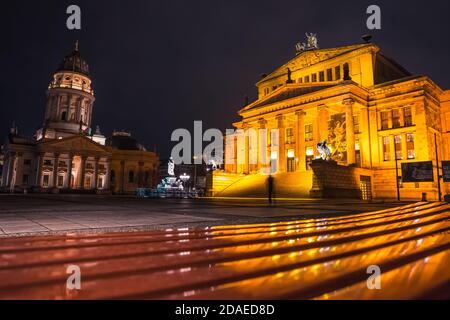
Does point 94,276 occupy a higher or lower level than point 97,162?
lower

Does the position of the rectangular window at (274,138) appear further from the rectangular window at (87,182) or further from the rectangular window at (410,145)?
the rectangular window at (87,182)

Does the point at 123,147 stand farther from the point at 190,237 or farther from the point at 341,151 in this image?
the point at 190,237

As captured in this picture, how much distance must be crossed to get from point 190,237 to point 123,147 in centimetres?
9019

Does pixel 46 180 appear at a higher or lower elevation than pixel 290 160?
lower

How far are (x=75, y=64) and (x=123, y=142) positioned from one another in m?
26.8

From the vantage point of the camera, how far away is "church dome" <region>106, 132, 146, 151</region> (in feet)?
290

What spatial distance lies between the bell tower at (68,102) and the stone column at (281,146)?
58433 millimetres

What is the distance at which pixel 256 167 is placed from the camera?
42125mm

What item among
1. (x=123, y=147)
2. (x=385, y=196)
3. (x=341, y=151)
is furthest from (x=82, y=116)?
(x=385, y=196)

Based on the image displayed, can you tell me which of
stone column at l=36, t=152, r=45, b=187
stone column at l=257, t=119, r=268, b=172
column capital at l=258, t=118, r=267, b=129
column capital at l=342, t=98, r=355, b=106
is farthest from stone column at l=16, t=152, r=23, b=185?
column capital at l=342, t=98, r=355, b=106

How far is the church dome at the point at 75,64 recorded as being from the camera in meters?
82.6

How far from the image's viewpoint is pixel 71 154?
66375mm

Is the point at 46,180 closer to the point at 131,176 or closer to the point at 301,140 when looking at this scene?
the point at 131,176

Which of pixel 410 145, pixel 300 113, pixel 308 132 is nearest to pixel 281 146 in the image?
pixel 308 132
